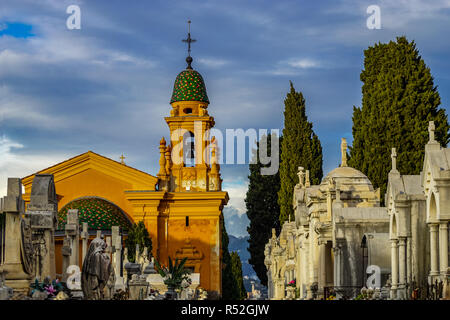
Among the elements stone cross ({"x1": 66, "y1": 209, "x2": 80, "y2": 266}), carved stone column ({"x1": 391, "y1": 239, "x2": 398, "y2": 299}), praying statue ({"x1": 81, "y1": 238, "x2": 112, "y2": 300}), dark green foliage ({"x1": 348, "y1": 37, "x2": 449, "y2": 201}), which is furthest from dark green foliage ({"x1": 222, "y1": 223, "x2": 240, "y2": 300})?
praying statue ({"x1": 81, "y1": 238, "x2": 112, "y2": 300})

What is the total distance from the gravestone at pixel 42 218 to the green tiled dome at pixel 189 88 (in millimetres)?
37631

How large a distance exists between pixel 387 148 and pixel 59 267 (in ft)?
63.9

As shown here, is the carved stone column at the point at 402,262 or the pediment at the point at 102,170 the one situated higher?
the pediment at the point at 102,170

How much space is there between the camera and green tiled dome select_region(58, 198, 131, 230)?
5616 cm

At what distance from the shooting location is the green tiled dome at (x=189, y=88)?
6109 centimetres

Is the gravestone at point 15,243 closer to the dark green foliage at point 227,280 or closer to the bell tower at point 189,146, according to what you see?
the bell tower at point 189,146

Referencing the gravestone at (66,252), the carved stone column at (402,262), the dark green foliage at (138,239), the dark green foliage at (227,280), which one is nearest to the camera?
the carved stone column at (402,262)

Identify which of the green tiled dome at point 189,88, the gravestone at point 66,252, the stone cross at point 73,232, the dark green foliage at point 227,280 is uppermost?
the green tiled dome at point 189,88

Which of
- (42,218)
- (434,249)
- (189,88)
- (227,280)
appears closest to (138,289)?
(42,218)

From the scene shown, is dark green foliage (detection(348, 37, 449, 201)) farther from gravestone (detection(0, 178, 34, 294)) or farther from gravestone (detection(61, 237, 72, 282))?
gravestone (detection(0, 178, 34, 294))

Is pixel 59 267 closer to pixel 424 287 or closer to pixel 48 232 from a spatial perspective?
pixel 48 232

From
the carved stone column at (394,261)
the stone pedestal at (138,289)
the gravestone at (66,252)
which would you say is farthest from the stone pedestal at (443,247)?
the gravestone at (66,252)

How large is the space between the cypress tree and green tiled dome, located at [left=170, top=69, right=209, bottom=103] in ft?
17.9
